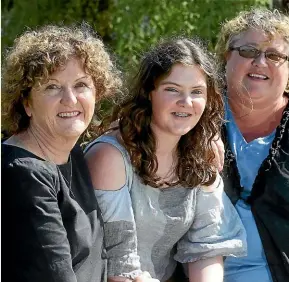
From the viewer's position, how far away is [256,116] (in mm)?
3176

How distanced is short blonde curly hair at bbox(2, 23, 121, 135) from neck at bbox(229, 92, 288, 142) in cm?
79

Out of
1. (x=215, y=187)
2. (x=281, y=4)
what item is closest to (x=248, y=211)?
(x=215, y=187)

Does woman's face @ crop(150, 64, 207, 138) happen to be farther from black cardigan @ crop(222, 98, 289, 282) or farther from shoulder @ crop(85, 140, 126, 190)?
black cardigan @ crop(222, 98, 289, 282)

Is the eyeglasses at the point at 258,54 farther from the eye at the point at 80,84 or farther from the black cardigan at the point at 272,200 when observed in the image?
the eye at the point at 80,84

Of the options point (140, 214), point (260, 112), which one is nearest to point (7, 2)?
point (260, 112)

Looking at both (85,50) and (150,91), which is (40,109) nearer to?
(85,50)

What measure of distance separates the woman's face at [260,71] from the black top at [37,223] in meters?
1.03

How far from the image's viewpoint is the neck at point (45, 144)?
2.41 metres

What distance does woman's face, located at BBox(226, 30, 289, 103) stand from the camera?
10.1 ft

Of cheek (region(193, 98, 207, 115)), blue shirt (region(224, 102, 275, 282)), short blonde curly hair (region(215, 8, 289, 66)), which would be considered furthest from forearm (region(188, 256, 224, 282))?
short blonde curly hair (region(215, 8, 289, 66))

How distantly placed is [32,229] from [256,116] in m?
1.25

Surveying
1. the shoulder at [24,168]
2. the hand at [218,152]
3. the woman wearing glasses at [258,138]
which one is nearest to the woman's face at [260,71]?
the woman wearing glasses at [258,138]

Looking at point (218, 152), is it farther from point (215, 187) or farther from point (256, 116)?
point (256, 116)

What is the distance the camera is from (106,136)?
2.71 metres
